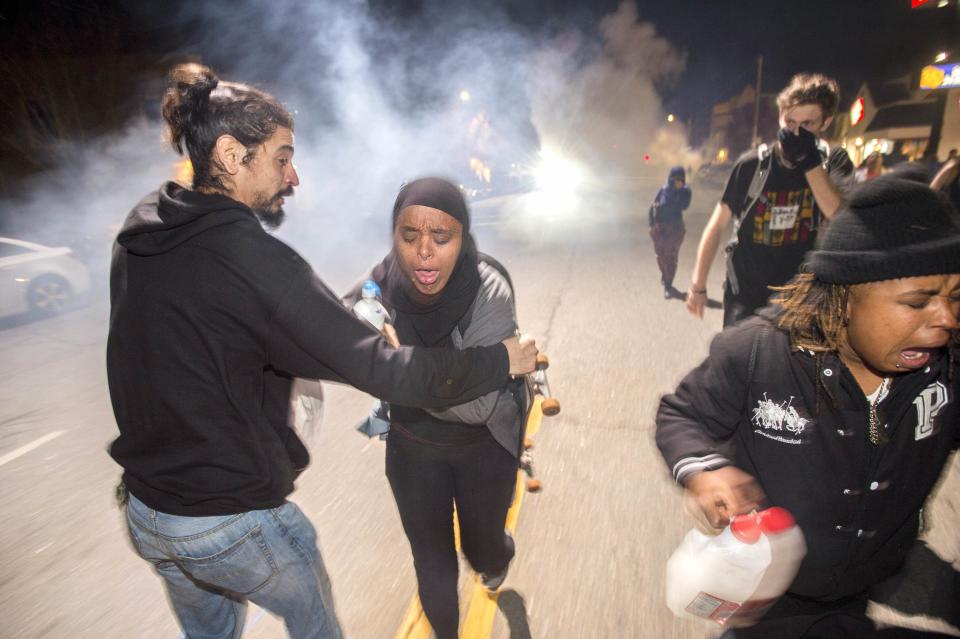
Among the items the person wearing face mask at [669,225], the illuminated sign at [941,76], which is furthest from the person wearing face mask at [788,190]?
the illuminated sign at [941,76]

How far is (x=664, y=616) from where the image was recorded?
249 centimetres

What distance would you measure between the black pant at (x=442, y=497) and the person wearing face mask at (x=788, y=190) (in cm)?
190

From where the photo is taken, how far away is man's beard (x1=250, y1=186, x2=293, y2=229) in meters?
1.54

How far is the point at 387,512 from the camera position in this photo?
11.1ft

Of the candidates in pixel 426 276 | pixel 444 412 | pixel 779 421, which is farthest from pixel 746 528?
pixel 426 276

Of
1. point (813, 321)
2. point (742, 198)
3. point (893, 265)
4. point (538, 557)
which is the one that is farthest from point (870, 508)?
point (742, 198)

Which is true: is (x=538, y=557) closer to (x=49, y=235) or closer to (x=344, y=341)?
(x=344, y=341)

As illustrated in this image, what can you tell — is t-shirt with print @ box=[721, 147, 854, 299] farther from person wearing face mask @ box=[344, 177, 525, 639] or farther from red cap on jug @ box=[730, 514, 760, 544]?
red cap on jug @ box=[730, 514, 760, 544]

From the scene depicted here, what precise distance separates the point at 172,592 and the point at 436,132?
28692 millimetres

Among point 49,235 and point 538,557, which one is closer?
point 538,557

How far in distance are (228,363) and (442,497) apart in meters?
1.09

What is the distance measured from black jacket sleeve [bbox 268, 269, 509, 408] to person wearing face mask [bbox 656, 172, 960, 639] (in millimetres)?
699

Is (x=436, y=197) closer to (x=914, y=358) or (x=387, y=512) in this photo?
(x=914, y=358)

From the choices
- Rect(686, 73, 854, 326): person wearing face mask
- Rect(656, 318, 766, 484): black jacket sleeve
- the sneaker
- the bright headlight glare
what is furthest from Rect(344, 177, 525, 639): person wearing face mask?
the bright headlight glare
